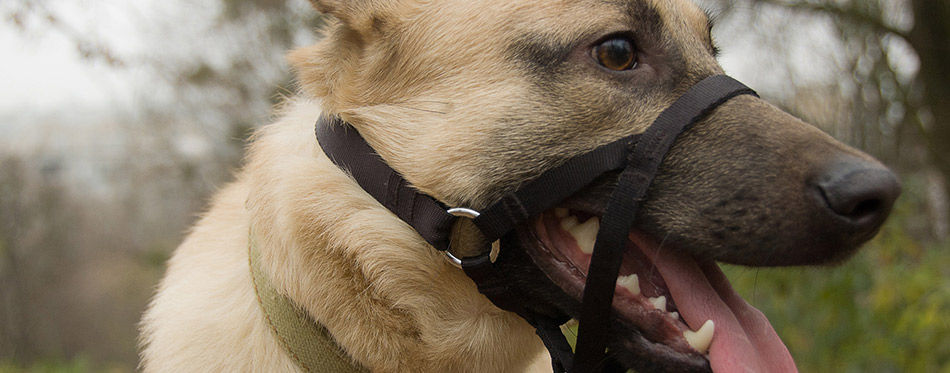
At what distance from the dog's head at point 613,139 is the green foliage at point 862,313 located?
308cm

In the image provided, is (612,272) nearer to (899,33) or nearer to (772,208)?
(772,208)

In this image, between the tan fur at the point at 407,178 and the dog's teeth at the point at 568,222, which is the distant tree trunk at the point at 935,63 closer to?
the tan fur at the point at 407,178

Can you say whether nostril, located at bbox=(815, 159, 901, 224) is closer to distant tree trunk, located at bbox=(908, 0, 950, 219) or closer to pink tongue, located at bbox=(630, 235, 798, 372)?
pink tongue, located at bbox=(630, 235, 798, 372)

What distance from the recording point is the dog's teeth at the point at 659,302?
1.82m

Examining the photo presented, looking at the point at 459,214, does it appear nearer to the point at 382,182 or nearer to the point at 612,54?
the point at 382,182

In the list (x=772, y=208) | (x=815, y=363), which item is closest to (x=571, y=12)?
(x=772, y=208)

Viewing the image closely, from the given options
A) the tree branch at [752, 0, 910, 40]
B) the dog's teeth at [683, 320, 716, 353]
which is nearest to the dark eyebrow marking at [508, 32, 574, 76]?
the dog's teeth at [683, 320, 716, 353]

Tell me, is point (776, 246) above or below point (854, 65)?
above

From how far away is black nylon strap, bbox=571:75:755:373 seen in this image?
1.72 meters

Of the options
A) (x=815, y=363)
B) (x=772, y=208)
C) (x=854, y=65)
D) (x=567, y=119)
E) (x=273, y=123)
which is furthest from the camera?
(x=854, y=65)

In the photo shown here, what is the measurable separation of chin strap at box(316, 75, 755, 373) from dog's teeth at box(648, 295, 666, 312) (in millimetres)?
138

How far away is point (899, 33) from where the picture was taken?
719 centimetres

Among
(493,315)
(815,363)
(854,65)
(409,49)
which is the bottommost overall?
(815,363)

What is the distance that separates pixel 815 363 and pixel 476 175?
376 cm
